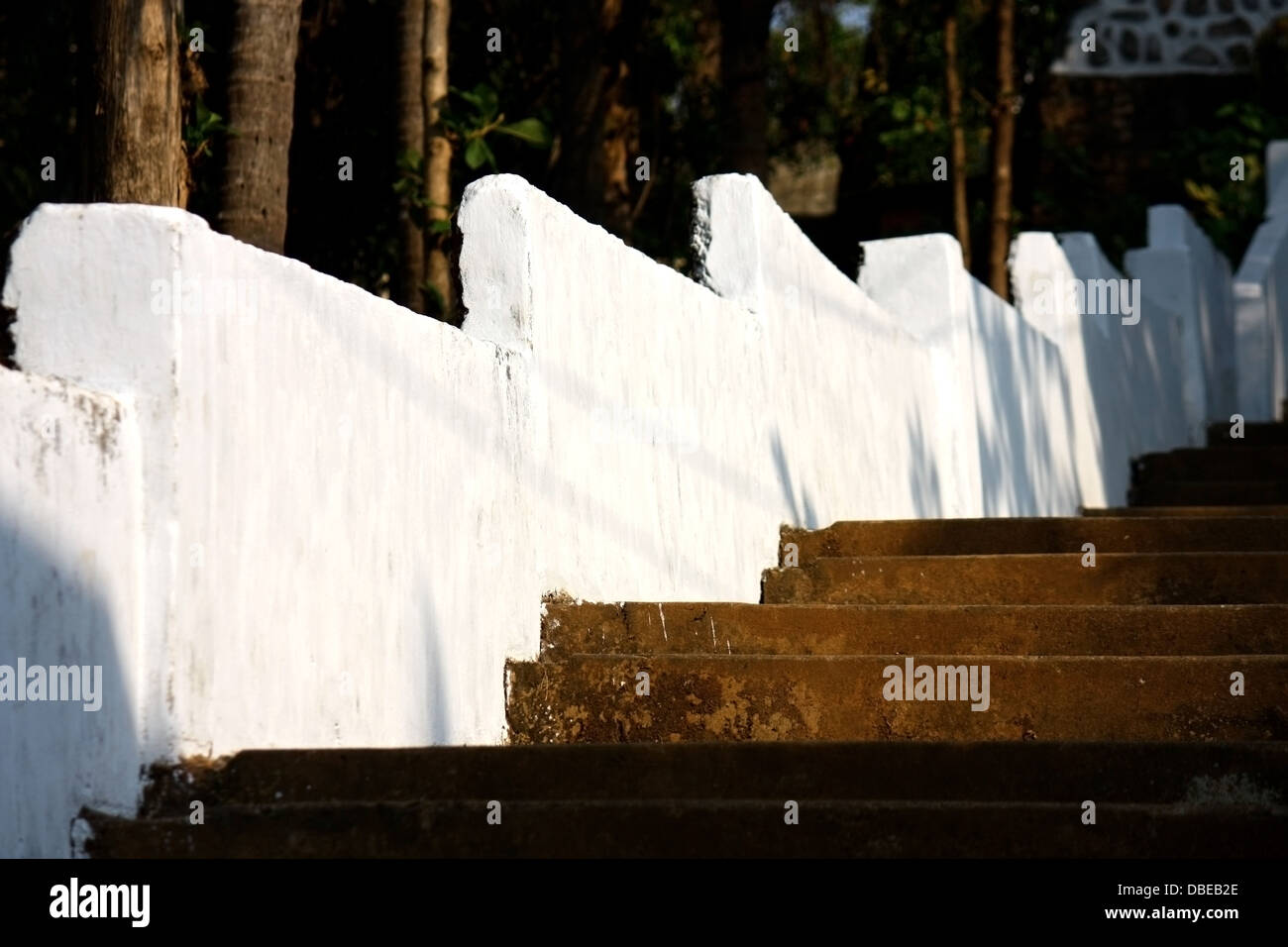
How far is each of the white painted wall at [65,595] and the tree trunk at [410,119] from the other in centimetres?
606

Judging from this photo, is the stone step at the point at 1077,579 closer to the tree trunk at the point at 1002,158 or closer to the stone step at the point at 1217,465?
the stone step at the point at 1217,465

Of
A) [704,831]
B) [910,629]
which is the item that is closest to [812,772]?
[704,831]

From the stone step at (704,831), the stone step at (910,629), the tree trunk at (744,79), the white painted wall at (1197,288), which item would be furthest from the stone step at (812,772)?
the white painted wall at (1197,288)

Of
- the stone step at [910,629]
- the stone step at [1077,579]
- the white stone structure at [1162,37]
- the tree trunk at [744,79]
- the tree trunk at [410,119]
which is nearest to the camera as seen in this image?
the stone step at [910,629]

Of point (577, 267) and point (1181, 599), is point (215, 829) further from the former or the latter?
point (1181, 599)

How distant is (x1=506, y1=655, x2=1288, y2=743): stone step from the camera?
15.5 ft

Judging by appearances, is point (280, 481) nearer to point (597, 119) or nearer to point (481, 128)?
point (481, 128)

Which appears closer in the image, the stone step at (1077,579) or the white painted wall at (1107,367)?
the stone step at (1077,579)

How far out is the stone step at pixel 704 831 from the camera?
3.35m

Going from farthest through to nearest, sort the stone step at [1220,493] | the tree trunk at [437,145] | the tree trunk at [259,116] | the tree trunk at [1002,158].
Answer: the tree trunk at [1002,158], the stone step at [1220,493], the tree trunk at [437,145], the tree trunk at [259,116]

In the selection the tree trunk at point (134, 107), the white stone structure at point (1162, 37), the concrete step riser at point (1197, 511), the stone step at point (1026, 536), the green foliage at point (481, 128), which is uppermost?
the white stone structure at point (1162, 37)

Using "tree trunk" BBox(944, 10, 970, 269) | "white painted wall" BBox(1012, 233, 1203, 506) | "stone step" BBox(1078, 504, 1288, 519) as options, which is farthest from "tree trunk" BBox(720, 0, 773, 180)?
"tree trunk" BBox(944, 10, 970, 269)

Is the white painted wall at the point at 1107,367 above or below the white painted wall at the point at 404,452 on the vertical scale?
above

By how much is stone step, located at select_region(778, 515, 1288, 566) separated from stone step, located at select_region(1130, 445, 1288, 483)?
4950 mm
